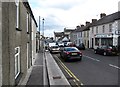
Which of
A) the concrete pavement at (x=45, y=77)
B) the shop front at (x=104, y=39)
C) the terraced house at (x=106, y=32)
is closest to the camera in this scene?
the concrete pavement at (x=45, y=77)

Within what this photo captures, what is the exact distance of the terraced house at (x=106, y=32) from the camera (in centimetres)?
3666

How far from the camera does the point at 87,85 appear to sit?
1063 cm

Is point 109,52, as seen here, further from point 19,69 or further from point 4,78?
point 4,78

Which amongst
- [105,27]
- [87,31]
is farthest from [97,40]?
[87,31]

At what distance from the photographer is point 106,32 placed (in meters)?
41.8

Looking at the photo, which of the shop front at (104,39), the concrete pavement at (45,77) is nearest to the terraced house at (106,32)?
the shop front at (104,39)

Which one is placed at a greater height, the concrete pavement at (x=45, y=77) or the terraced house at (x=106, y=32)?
the terraced house at (x=106, y=32)

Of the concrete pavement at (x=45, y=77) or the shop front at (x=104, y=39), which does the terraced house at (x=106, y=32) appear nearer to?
the shop front at (x=104, y=39)

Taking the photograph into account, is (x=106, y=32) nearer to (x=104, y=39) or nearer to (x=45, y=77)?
(x=104, y=39)

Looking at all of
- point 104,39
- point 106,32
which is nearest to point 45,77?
point 106,32

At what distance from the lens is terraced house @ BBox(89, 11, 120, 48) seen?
36.7m

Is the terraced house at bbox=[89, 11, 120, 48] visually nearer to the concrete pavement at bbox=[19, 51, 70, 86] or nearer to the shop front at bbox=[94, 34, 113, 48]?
the shop front at bbox=[94, 34, 113, 48]

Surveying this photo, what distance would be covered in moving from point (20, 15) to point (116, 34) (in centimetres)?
2769

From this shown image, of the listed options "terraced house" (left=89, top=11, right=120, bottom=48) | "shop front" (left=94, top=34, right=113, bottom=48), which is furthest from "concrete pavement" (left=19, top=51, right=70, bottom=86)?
"shop front" (left=94, top=34, right=113, bottom=48)
